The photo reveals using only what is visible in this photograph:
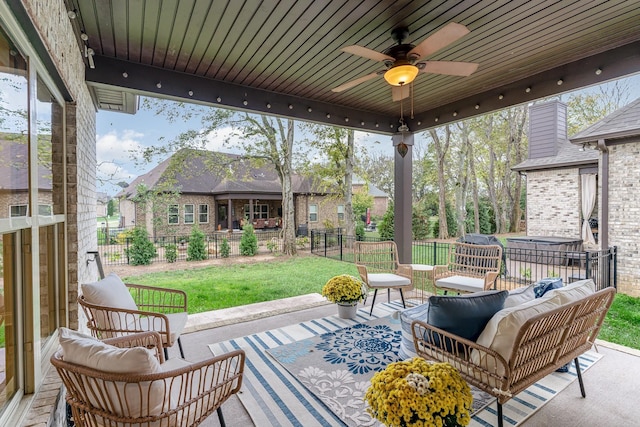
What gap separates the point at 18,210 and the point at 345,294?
3128 mm

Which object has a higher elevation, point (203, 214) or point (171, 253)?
point (203, 214)

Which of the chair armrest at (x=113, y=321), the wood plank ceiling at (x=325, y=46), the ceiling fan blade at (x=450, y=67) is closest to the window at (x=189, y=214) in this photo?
the wood plank ceiling at (x=325, y=46)

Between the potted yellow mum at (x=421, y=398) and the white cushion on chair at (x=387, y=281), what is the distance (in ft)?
7.61

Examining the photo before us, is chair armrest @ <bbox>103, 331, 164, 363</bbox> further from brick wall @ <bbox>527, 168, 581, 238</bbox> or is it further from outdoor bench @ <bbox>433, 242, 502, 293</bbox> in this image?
brick wall @ <bbox>527, 168, 581, 238</bbox>

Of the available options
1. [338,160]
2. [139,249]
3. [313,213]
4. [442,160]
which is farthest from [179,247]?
[442,160]

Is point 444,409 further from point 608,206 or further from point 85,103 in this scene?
point 608,206

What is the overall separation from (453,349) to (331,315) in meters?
2.28

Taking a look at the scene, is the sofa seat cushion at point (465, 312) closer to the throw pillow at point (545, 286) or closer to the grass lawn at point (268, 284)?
the throw pillow at point (545, 286)

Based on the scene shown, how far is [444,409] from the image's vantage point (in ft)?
5.24

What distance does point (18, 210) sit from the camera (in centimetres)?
146

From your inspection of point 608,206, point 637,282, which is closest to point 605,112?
point 608,206

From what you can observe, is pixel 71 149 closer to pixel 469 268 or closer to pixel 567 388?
pixel 567 388

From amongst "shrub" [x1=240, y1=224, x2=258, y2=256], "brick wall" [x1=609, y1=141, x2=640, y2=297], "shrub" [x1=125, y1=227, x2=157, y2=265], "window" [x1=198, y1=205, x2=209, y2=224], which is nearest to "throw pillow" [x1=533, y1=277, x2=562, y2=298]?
"brick wall" [x1=609, y1=141, x2=640, y2=297]

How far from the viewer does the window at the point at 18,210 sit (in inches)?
54.6
